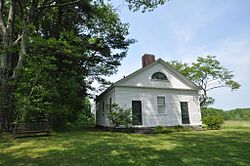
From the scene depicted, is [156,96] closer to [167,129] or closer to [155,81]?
[155,81]

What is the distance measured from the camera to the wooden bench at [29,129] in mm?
9789

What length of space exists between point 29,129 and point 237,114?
1528 inches

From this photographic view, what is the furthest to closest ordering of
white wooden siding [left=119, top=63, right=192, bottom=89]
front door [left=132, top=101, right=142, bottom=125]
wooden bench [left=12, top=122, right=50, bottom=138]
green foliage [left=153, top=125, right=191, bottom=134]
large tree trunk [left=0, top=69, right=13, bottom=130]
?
white wooden siding [left=119, top=63, right=192, bottom=89], front door [left=132, top=101, right=142, bottom=125], green foliage [left=153, top=125, right=191, bottom=134], large tree trunk [left=0, top=69, right=13, bottom=130], wooden bench [left=12, top=122, right=50, bottom=138]

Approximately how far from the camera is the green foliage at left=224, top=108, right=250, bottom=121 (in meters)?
34.2

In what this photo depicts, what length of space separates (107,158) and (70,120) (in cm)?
1369

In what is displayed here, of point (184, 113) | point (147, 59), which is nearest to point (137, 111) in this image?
point (184, 113)

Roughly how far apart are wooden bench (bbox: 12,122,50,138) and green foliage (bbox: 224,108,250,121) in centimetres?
3381

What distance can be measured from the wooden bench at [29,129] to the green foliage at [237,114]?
3381cm

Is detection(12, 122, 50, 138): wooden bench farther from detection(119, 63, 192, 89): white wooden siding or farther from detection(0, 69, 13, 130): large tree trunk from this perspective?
detection(119, 63, 192, 89): white wooden siding

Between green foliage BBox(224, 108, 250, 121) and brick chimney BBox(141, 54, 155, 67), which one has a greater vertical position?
brick chimney BBox(141, 54, 155, 67)

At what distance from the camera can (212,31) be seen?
1305 cm

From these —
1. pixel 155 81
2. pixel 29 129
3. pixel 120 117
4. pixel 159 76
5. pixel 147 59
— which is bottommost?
pixel 29 129

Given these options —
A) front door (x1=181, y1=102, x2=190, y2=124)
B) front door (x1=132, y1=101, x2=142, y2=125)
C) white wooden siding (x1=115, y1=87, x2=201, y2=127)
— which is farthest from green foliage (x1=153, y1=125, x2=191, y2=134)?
front door (x1=132, y1=101, x2=142, y2=125)

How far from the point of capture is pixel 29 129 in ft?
33.6
